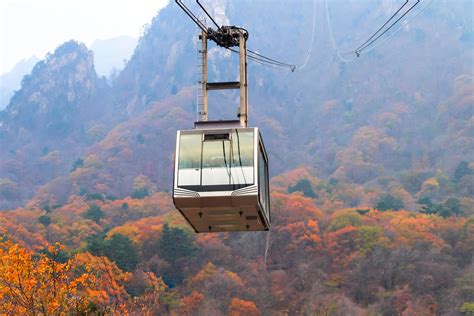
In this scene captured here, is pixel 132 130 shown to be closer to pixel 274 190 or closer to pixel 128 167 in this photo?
pixel 128 167

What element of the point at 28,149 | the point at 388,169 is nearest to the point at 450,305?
the point at 388,169

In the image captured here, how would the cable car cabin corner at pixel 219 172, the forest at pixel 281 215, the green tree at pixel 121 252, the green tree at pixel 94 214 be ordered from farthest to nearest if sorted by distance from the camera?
the green tree at pixel 94 214 < the green tree at pixel 121 252 < the forest at pixel 281 215 < the cable car cabin corner at pixel 219 172

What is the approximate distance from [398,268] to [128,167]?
82191mm

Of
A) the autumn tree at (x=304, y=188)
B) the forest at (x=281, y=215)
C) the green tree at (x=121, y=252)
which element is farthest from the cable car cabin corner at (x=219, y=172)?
the autumn tree at (x=304, y=188)

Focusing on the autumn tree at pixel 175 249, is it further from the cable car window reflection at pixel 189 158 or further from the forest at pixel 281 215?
the cable car window reflection at pixel 189 158

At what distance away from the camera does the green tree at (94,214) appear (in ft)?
373

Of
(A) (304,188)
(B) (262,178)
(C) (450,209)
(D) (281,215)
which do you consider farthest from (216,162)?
(A) (304,188)

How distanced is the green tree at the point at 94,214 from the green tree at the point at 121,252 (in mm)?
23194

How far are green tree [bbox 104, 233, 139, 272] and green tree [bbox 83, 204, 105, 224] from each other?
2319cm

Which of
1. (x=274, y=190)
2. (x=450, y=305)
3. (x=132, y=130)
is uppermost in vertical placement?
(x=132, y=130)

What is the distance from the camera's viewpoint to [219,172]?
1945 cm

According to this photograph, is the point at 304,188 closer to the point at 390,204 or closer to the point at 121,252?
the point at 390,204

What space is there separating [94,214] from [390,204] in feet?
132

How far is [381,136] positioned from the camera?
16300 cm
